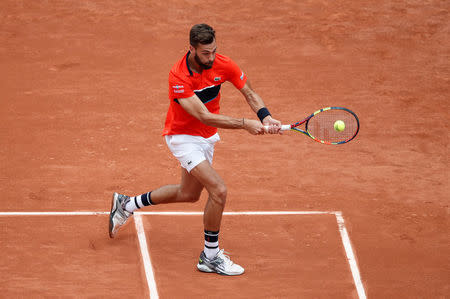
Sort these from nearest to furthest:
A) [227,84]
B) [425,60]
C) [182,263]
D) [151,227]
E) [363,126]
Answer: [182,263], [151,227], [363,126], [227,84], [425,60]

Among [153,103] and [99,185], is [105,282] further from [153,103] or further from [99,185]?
[153,103]

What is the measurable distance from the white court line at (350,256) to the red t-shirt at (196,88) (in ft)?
6.26

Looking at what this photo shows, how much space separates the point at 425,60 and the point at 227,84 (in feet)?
12.3

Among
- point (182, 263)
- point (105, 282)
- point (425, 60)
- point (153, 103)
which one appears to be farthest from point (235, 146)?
point (425, 60)

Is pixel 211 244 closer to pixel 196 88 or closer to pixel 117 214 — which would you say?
pixel 117 214

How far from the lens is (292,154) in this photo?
10.0m

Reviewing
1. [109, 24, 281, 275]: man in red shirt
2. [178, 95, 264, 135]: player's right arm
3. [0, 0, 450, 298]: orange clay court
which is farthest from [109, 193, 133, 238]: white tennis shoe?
[178, 95, 264, 135]: player's right arm

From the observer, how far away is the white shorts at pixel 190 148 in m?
7.12

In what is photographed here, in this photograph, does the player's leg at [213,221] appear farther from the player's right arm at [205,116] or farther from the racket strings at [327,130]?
the racket strings at [327,130]

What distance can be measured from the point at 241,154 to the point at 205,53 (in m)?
3.34

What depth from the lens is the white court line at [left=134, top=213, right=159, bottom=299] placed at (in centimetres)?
696

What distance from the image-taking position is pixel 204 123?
6.96 m

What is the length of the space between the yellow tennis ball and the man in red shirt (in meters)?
0.72

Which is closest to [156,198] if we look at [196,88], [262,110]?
[196,88]
